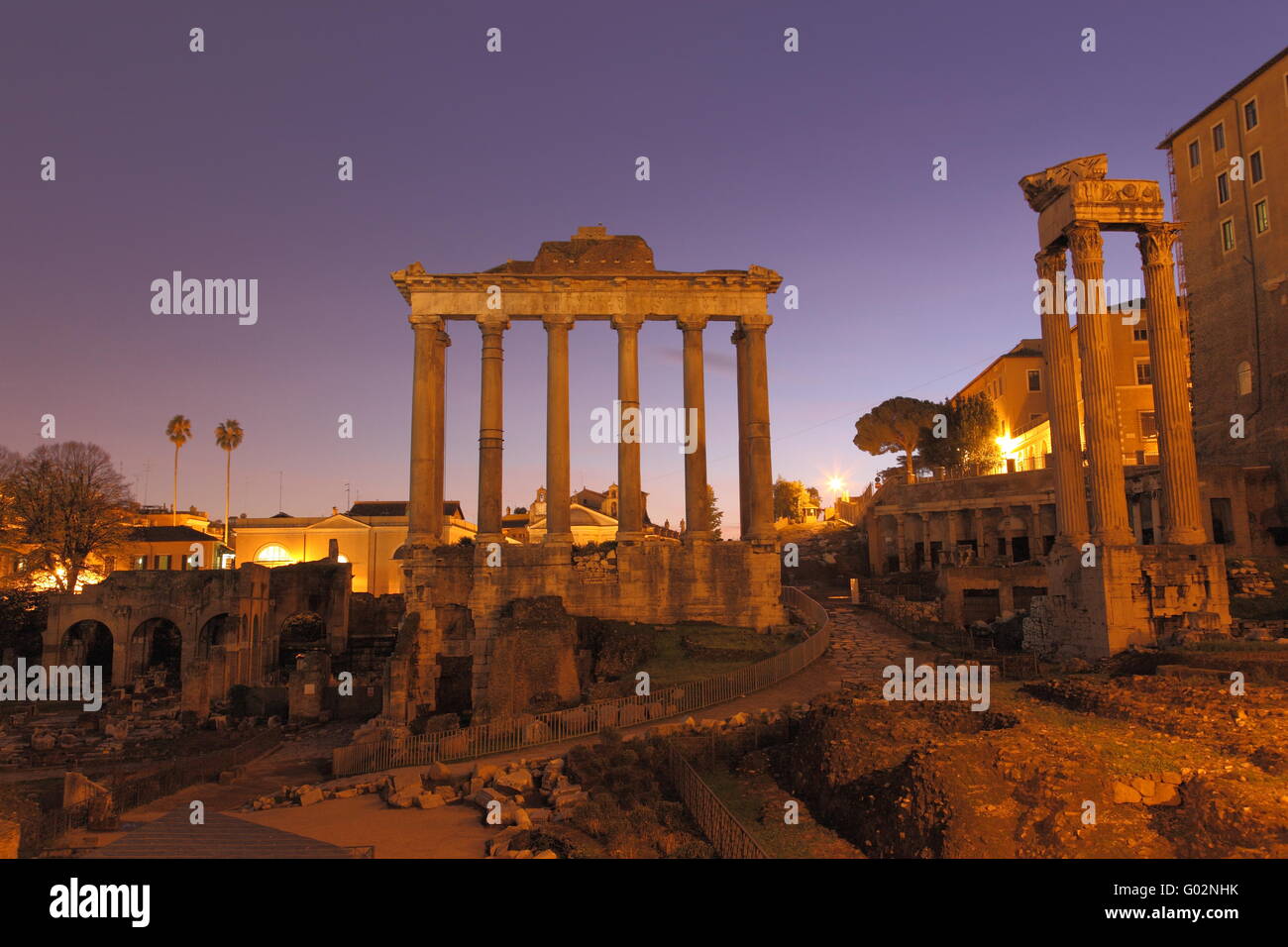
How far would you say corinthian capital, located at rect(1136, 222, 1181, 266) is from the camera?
85.0 ft

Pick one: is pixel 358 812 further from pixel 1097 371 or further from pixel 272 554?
pixel 272 554

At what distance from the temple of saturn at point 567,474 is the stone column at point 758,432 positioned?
50 mm

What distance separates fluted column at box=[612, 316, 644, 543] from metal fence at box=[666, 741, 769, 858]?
45.4 ft

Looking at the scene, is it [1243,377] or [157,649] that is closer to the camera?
[1243,377]

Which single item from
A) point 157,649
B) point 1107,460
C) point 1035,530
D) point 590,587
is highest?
point 1107,460

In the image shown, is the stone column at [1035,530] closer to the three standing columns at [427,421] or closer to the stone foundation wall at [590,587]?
the stone foundation wall at [590,587]

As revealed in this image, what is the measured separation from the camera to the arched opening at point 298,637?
43.3 m

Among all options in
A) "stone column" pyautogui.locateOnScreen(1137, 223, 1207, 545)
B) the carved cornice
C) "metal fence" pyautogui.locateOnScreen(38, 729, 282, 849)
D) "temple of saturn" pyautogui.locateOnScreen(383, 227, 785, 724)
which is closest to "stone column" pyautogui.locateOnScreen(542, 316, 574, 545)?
"temple of saturn" pyautogui.locateOnScreen(383, 227, 785, 724)

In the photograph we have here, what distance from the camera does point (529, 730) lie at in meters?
20.5

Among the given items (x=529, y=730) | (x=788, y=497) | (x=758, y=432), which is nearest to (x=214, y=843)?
(x=529, y=730)

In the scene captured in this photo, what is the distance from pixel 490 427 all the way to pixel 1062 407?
758 inches

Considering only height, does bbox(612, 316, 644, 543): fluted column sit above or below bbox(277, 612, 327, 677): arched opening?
above

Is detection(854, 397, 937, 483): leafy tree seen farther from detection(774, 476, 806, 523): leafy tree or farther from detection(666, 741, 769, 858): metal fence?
detection(666, 741, 769, 858): metal fence
